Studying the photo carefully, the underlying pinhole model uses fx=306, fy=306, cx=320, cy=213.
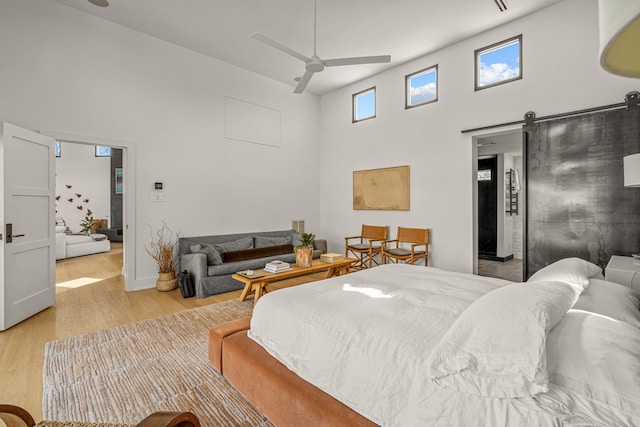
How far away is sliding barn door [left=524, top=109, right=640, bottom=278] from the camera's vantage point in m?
3.42

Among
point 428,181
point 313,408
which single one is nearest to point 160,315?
point 313,408

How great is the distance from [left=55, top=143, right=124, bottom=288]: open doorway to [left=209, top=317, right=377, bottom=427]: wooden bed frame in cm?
635

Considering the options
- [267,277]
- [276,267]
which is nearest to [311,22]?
[276,267]

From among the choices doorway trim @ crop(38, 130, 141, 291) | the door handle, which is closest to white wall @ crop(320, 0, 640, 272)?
doorway trim @ crop(38, 130, 141, 291)

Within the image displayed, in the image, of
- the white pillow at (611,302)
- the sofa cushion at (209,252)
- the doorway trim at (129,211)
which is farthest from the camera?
the sofa cushion at (209,252)

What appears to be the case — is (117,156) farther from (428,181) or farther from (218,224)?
(428,181)

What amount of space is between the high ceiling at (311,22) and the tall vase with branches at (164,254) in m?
2.92

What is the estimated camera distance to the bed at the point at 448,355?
40.1 inches

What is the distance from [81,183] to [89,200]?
551mm

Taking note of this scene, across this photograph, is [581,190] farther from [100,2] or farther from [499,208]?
[100,2]

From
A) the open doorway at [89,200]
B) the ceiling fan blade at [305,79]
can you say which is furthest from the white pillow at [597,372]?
the open doorway at [89,200]

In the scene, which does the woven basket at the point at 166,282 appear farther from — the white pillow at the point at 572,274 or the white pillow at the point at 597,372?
the white pillow at the point at 597,372

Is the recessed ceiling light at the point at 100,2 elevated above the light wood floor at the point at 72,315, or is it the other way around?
the recessed ceiling light at the point at 100,2

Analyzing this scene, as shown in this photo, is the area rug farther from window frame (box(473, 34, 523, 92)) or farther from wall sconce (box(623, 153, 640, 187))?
window frame (box(473, 34, 523, 92))
